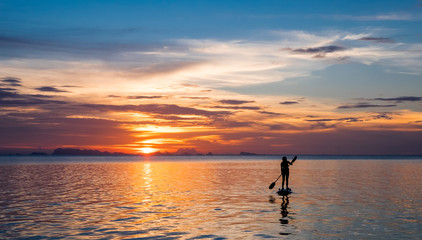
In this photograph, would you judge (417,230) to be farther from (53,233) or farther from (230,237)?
(53,233)

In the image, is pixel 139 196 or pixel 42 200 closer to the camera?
pixel 42 200

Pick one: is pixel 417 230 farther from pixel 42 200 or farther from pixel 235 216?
pixel 42 200

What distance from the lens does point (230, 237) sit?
17.7m

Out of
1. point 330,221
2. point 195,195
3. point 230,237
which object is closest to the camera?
point 230,237

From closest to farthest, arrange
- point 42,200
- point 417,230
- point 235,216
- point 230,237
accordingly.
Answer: point 230,237
point 417,230
point 235,216
point 42,200

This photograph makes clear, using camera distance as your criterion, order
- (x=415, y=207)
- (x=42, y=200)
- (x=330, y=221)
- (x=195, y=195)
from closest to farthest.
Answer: (x=330, y=221), (x=415, y=207), (x=42, y=200), (x=195, y=195)

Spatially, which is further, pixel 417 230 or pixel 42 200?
pixel 42 200

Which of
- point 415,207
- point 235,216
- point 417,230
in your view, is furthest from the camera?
point 415,207

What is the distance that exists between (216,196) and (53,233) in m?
16.5

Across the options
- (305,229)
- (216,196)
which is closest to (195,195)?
(216,196)

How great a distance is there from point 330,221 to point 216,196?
13.4m

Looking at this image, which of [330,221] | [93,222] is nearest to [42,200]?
[93,222]

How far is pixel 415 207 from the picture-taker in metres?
26.6

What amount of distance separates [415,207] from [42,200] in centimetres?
2753
